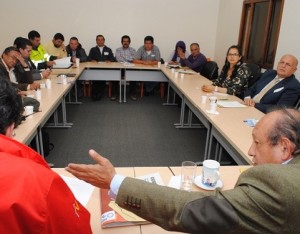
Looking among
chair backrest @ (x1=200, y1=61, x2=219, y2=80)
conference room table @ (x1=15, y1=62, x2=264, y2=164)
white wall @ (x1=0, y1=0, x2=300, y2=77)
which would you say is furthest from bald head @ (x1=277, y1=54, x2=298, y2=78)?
white wall @ (x1=0, y1=0, x2=300, y2=77)

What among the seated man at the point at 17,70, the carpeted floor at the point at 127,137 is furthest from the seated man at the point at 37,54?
the seated man at the point at 17,70

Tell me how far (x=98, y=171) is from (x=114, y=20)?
6.51m

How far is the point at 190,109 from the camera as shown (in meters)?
3.96

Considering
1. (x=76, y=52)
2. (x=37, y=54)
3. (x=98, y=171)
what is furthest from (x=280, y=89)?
(x=76, y=52)

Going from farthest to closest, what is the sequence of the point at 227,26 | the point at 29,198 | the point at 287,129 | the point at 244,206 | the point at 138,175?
the point at 227,26 → the point at 138,175 → the point at 287,129 → the point at 244,206 → the point at 29,198

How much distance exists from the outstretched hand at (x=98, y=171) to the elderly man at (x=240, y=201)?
2.0 inches

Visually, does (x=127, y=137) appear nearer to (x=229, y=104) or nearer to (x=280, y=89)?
(x=229, y=104)

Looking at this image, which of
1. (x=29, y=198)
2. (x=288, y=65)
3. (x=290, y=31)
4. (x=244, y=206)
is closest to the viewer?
(x=29, y=198)

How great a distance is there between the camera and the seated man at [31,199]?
56cm

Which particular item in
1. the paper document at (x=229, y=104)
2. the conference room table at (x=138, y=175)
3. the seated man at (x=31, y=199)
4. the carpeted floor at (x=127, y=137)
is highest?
the seated man at (x=31, y=199)

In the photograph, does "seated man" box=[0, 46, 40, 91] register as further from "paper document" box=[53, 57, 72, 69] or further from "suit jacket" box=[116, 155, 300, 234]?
"suit jacket" box=[116, 155, 300, 234]

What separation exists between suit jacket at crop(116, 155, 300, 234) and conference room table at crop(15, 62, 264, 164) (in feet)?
3.56

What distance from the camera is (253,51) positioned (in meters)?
5.64

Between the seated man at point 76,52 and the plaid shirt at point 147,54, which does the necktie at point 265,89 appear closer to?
the plaid shirt at point 147,54
